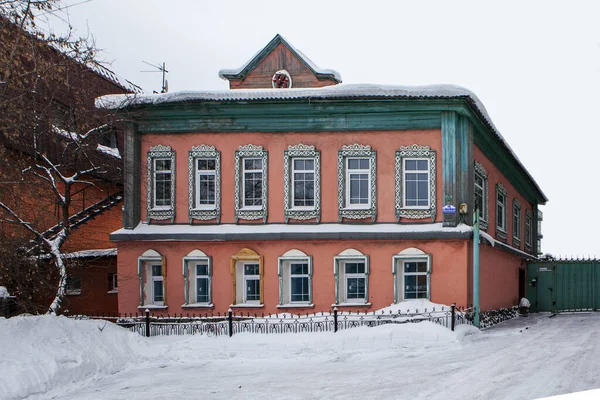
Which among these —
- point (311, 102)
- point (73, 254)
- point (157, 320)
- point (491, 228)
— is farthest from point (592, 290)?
point (73, 254)

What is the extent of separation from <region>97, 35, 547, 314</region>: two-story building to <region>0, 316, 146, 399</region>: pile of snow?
197 inches

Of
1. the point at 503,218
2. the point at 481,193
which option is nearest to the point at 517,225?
the point at 503,218

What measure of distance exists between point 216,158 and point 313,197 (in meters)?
3.31

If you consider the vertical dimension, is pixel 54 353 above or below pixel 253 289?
below

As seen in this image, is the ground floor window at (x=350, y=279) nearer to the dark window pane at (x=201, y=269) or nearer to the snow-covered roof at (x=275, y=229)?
the snow-covered roof at (x=275, y=229)

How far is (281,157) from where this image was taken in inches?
797

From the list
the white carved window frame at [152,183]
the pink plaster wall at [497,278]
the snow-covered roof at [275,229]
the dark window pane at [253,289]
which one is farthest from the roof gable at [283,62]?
the pink plaster wall at [497,278]

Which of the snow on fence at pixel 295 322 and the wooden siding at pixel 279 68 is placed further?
the wooden siding at pixel 279 68

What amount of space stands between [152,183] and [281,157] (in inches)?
168

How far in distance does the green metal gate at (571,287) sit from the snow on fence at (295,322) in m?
10.9

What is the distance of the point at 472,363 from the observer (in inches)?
516

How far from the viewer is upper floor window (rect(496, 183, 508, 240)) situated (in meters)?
25.2

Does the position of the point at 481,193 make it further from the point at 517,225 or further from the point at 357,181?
the point at 517,225

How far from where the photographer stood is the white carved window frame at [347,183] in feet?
64.5
